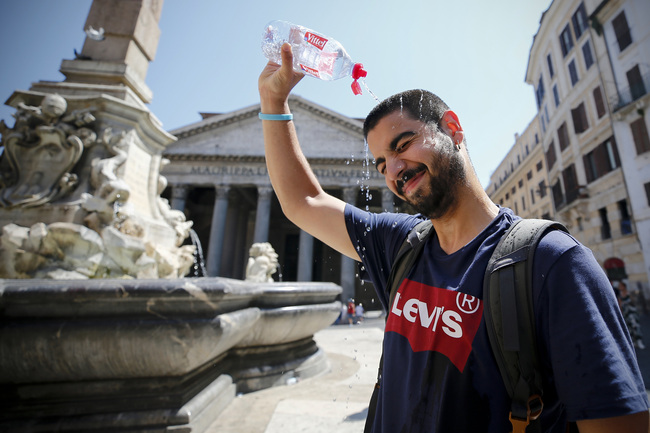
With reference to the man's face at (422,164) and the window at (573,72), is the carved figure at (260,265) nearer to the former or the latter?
the man's face at (422,164)

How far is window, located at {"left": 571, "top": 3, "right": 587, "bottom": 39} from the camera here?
17.1 m

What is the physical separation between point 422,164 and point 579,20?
23675 millimetres

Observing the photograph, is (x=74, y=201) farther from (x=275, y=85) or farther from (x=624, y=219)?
(x=624, y=219)

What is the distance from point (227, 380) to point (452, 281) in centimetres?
240

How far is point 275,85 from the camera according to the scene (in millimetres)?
1366

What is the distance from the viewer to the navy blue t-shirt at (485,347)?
2.19 feet

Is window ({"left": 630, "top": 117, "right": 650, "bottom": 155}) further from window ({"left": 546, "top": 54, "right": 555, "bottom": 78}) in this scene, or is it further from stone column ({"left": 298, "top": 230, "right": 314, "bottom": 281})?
stone column ({"left": 298, "top": 230, "right": 314, "bottom": 281})

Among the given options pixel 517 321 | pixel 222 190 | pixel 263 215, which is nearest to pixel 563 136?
pixel 263 215

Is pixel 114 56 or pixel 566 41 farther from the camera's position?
pixel 566 41

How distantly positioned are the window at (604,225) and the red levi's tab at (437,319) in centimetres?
2033

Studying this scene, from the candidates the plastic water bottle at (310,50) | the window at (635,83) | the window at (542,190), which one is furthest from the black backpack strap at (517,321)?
the window at (542,190)

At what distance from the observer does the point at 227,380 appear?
269 centimetres

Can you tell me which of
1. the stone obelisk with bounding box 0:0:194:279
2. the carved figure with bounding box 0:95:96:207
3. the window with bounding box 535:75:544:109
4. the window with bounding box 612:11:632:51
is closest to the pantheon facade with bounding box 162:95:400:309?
the window with bounding box 535:75:544:109

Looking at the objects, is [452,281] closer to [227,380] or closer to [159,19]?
[227,380]
